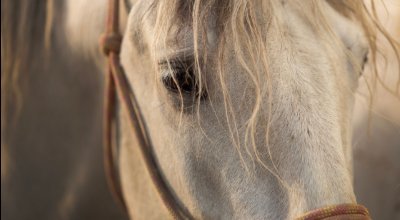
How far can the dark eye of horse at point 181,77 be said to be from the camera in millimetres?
1135

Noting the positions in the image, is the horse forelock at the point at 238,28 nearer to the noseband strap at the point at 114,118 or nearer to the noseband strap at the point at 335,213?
the noseband strap at the point at 335,213

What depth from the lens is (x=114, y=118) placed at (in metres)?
1.49

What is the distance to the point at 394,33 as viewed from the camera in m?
1.76

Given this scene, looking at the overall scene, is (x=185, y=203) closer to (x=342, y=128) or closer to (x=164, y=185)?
(x=164, y=185)

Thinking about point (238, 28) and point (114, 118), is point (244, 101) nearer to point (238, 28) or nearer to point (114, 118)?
point (238, 28)

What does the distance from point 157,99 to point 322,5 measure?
0.41 meters

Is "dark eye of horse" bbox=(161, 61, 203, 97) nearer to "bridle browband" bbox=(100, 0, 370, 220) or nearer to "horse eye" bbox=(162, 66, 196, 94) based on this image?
"horse eye" bbox=(162, 66, 196, 94)

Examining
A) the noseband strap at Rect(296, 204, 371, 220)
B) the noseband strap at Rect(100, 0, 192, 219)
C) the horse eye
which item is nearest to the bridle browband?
the noseband strap at Rect(100, 0, 192, 219)

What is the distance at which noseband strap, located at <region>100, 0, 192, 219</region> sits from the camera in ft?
4.15

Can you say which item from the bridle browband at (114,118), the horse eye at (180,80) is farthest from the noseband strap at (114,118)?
the horse eye at (180,80)

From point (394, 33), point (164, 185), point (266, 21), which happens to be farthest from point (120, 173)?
point (394, 33)

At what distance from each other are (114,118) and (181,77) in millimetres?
397

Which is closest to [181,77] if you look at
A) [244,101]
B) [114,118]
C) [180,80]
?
[180,80]

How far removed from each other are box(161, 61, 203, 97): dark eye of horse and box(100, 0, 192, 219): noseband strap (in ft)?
0.66
